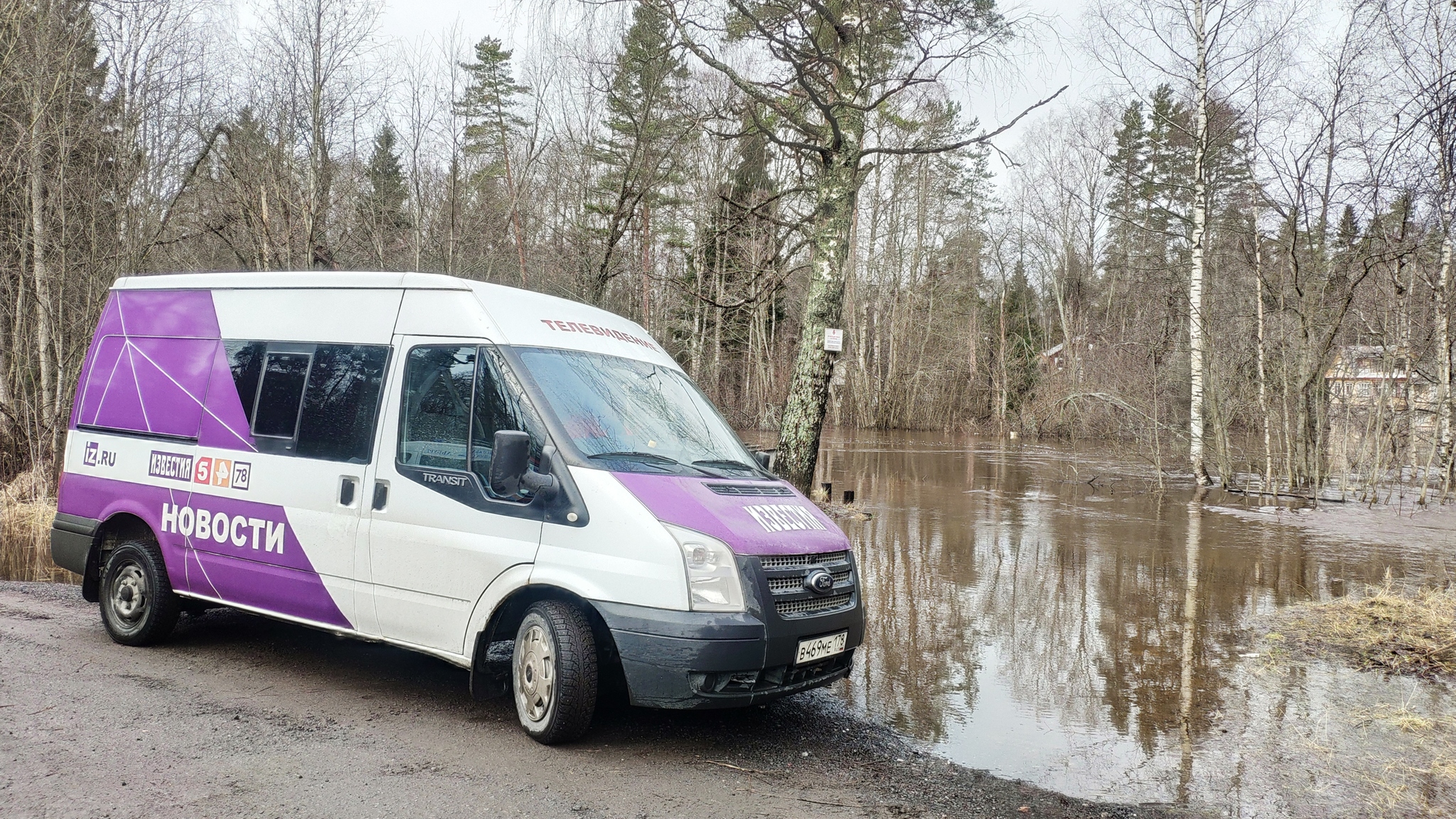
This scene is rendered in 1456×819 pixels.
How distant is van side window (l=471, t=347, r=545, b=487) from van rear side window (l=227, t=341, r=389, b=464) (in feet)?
2.36

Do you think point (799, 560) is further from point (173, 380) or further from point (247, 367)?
point (173, 380)

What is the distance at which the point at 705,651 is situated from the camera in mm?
4375

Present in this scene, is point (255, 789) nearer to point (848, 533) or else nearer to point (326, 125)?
point (848, 533)

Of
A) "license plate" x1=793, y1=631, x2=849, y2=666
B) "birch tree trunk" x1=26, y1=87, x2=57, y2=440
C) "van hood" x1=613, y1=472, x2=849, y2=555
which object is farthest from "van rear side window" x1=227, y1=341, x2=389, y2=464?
"birch tree trunk" x1=26, y1=87, x2=57, y2=440

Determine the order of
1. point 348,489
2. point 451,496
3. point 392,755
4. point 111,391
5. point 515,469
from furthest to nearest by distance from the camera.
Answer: point 111,391 → point 348,489 → point 451,496 → point 515,469 → point 392,755

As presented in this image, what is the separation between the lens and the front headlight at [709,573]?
4.44m

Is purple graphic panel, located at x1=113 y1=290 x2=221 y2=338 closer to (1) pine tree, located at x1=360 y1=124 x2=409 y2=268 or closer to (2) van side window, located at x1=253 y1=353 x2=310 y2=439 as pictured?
(2) van side window, located at x1=253 y1=353 x2=310 y2=439

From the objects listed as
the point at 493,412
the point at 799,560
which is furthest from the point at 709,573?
the point at 493,412

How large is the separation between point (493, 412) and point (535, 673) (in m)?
1.37

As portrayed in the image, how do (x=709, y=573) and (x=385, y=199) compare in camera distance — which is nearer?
(x=709, y=573)

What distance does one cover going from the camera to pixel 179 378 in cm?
632

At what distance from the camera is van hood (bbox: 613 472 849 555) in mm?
4551

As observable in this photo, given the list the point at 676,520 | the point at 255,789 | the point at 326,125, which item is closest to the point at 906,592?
the point at 676,520

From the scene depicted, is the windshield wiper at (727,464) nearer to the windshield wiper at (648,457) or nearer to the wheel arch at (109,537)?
the windshield wiper at (648,457)
